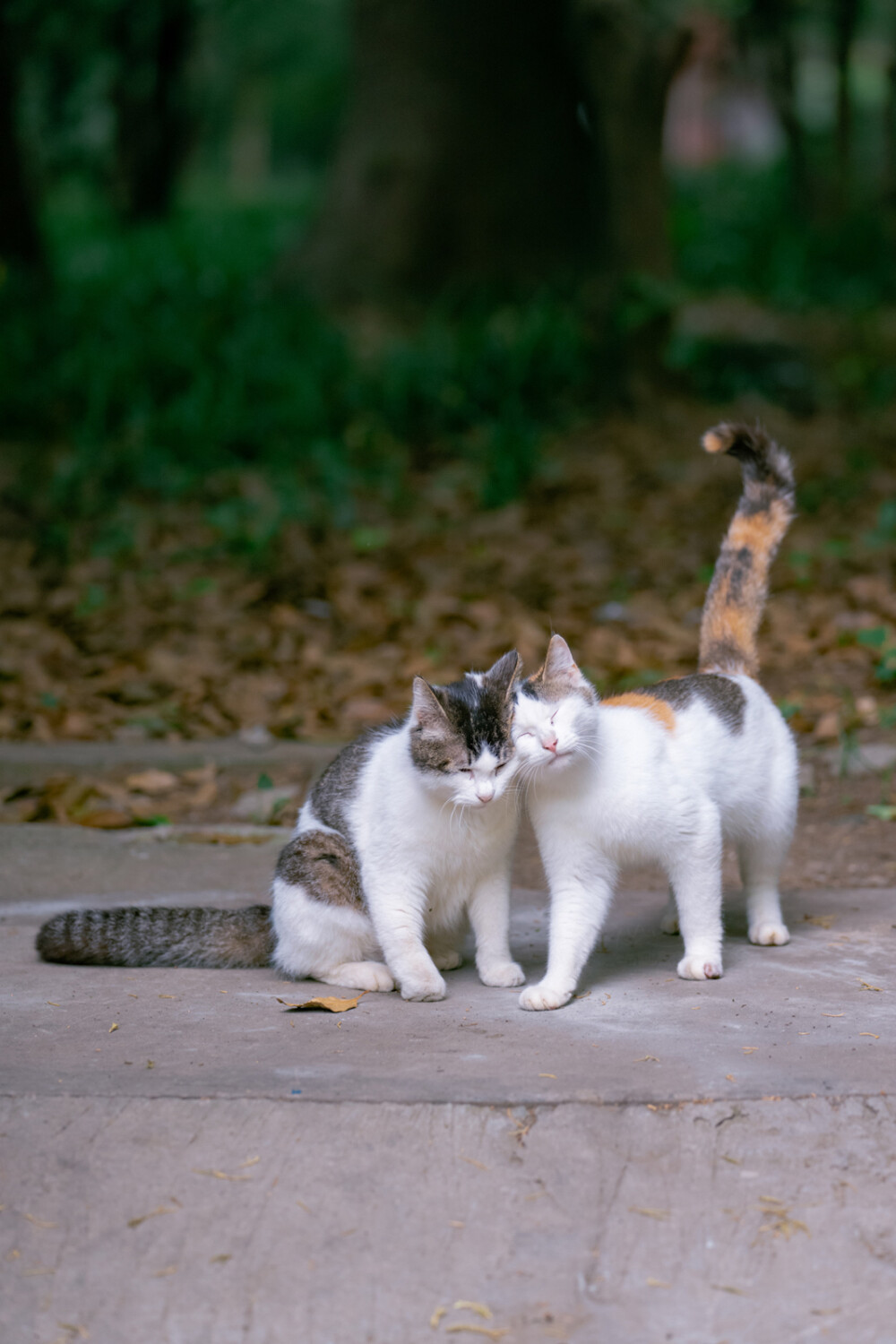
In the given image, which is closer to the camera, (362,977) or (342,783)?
(362,977)

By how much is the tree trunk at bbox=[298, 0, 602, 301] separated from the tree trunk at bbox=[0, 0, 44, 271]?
2.80 metres

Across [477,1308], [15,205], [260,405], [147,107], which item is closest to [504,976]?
[477,1308]

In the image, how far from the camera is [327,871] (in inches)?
141

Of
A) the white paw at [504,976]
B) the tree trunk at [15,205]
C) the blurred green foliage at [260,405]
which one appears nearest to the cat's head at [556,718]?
the white paw at [504,976]

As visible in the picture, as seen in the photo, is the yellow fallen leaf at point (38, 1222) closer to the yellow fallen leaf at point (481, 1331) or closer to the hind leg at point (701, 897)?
the yellow fallen leaf at point (481, 1331)

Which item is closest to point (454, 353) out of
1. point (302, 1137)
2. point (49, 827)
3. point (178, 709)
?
point (178, 709)

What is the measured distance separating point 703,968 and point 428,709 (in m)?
0.93

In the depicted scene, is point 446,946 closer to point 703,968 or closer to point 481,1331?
point 703,968

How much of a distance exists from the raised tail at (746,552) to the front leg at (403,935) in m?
1.14

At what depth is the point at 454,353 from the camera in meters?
10.2

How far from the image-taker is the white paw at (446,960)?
3775mm

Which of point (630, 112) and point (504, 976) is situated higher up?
point (630, 112)

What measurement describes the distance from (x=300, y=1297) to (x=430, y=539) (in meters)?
6.41

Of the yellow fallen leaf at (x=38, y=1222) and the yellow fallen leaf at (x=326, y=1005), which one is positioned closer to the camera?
the yellow fallen leaf at (x=38, y=1222)
